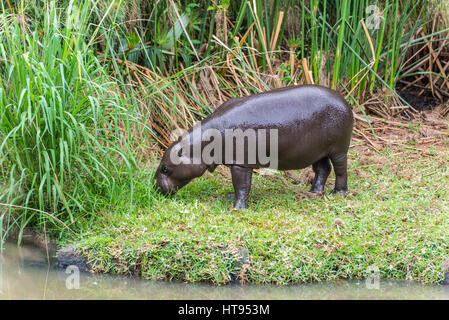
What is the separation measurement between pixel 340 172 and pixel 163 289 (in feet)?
6.44

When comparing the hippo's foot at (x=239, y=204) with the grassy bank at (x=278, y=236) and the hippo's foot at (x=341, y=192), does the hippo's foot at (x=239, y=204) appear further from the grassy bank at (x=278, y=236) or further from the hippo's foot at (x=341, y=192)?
the hippo's foot at (x=341, y=192)

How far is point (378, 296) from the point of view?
3.93 metres

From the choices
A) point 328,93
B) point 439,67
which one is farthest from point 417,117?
point 328,93

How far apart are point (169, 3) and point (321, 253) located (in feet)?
10.5

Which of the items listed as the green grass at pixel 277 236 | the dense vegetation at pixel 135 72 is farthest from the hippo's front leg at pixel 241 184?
the dense vegetation at pixel 135 72

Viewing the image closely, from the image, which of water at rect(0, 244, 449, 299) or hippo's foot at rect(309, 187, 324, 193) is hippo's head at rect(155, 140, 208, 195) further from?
water at rect(0, 244, 449, 299)

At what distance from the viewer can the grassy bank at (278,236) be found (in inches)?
167

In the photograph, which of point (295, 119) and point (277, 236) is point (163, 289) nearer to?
point (277, 236)

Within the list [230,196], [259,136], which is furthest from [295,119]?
[230,196]

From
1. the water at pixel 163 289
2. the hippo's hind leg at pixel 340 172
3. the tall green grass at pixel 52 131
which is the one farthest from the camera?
the hippo's hind leg at pixel 340 172

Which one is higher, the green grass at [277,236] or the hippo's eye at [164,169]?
the hippo's eye at [164,169]

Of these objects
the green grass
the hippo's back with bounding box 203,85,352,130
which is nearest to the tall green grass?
the green grass

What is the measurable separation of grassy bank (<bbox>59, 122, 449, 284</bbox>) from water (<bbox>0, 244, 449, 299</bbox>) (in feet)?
0.28

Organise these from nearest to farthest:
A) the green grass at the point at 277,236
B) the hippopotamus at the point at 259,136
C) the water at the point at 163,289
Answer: the water at the point at 163,289, the green grass at the point at 277,236, the hippopotamus at the point at 259,136
